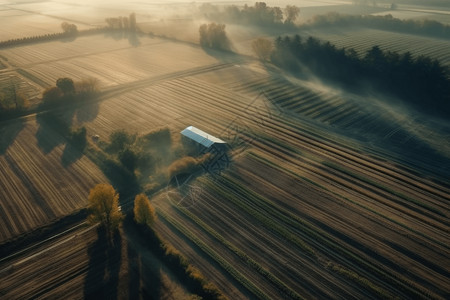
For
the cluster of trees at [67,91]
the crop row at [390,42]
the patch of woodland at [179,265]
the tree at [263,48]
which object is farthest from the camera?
the crop row at [390,42]

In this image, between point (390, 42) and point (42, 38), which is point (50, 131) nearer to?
point (42, 38)

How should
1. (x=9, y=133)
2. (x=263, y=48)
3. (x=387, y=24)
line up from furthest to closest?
(x=387, y=24) → (x=263, y=48) → (x=9, y=133)

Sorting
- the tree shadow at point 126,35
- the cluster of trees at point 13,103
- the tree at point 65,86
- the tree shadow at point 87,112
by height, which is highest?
the tree shadow at point 126,35

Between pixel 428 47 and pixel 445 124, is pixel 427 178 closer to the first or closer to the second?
pixel 445 124

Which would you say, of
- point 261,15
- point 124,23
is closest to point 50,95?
point 124,23

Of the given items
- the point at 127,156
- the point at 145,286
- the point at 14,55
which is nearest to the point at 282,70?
the point at 127,156

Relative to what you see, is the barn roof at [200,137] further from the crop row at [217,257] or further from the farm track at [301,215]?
the crop row at [217,257]

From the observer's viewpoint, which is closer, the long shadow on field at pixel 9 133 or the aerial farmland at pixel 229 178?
the aerial farmland at pixel 229 178

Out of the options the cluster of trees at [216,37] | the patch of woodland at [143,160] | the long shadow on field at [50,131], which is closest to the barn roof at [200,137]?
the patch of woodland at [143,160]
